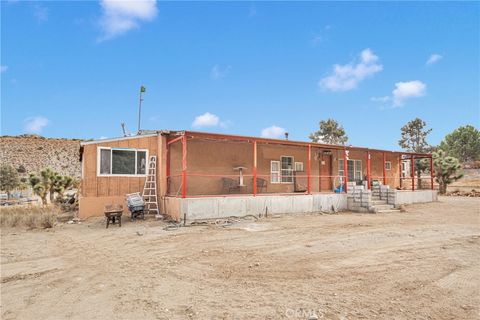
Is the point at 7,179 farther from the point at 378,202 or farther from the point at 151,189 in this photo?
the point at 378,202

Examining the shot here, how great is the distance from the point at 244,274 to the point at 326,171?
13.8 metres

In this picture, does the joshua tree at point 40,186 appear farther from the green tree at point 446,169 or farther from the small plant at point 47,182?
the green tree at point 446,169

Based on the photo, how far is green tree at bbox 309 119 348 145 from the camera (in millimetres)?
47112

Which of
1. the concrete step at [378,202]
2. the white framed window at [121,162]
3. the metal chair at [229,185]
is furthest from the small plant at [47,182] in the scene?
the concrete step at [378,202]

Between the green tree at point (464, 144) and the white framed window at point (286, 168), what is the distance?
5532cm

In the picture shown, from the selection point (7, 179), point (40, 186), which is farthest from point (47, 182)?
point (7, 179)

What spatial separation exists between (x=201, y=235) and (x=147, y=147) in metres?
5.52

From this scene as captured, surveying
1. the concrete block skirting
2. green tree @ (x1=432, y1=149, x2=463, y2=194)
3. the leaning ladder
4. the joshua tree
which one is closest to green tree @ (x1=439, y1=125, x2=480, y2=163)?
green tree @ (x1=432, y1=149, x2=463, y2=194)

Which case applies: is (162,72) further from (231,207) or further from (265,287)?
(265,287)

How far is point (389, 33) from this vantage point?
664 inches

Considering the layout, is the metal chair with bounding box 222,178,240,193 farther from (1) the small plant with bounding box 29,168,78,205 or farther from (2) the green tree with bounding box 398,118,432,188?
(2) the green tree with bounding box 398,118,432,188

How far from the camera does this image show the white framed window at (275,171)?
15685mm

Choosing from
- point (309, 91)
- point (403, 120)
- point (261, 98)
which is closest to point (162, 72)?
point (261, 98)

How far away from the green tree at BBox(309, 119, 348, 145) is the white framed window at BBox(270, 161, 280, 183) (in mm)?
32790
